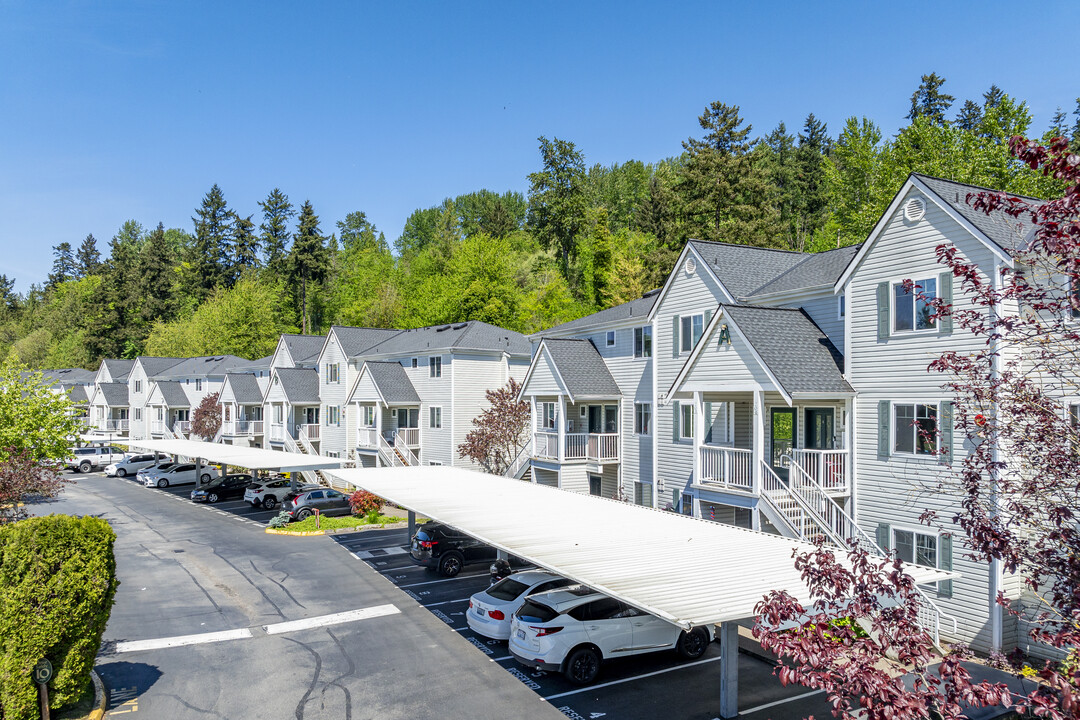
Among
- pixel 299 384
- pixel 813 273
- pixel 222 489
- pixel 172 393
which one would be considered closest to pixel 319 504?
pixel 222 489

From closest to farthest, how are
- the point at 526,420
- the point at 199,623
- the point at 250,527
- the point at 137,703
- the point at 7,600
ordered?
the point at 7,600 → the point at 137,703 → the point at 199,623 → the point at 250,527 → the point at 526,420

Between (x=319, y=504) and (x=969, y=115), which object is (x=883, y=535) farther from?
(x=969, y=115)

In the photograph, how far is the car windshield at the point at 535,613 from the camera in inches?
633

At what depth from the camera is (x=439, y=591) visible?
23469 mm

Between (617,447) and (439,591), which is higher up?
(617,447)

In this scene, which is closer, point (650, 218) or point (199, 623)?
point (199, 623)

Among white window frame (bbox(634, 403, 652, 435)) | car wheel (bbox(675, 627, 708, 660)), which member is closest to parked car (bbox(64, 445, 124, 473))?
white window frame (bbox(634, 403, 652, 435))

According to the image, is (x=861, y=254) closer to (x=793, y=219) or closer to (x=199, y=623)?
(x=199, y=623)

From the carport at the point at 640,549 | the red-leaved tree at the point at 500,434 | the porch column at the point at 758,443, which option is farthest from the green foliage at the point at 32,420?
the porch column at the point at 758,443

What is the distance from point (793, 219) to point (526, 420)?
4874cm

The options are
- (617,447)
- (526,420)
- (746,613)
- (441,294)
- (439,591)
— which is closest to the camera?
(746,613)

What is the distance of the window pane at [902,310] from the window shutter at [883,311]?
213 mm

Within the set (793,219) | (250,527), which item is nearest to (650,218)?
(793,219)

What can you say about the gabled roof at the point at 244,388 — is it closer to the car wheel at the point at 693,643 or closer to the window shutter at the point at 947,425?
the car wheel at the point at 693,643
